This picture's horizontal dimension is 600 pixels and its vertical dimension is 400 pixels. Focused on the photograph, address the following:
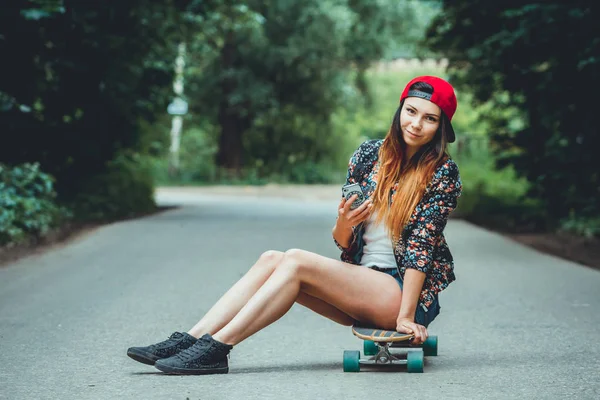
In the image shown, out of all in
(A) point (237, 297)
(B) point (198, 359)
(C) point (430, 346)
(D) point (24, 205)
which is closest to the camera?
(B) point (198, 359)

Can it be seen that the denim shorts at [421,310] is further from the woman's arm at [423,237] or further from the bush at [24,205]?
the bush at [24,205]

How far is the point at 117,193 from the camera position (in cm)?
1983

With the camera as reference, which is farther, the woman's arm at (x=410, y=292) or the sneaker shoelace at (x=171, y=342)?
the sneaker shoelace at (x=171, y=342)

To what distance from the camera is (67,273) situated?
36.3 ft

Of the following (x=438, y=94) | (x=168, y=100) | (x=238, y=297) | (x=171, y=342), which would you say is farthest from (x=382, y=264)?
(x=168, y=100)

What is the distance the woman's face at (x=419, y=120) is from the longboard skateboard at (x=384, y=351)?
1029 millimetres

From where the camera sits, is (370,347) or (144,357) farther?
(370,347)

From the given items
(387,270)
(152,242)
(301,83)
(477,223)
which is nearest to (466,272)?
(152,242)

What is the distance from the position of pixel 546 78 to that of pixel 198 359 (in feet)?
28.3

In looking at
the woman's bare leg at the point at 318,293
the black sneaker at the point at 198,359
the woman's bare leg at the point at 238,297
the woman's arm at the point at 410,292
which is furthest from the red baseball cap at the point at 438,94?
the black sneaker at the point at 198,359

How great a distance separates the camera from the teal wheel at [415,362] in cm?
591

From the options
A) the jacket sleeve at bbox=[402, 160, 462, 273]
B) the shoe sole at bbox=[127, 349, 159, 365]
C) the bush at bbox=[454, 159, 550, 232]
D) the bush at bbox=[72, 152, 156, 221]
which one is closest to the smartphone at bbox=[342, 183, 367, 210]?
the jacket sleeve at bbox=[402, 160, 462, 273]

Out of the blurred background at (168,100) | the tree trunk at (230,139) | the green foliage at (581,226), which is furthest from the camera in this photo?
the tree trunk at (230,139)

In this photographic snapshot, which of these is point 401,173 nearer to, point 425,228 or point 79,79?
point 425,228
